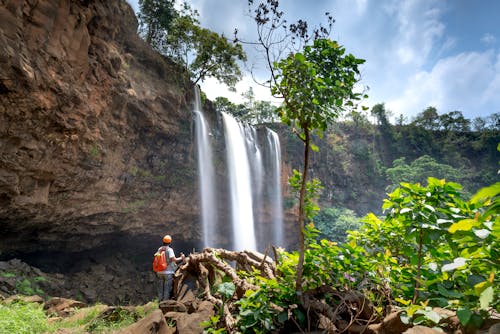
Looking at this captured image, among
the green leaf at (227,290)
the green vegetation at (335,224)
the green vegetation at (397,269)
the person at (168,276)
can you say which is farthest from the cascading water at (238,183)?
the green vegetation at (397,269)

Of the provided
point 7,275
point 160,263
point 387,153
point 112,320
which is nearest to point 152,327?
point 112,320

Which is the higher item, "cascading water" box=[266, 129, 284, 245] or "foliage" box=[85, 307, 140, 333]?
"cascading water" box=[266, 129, 284, 245]

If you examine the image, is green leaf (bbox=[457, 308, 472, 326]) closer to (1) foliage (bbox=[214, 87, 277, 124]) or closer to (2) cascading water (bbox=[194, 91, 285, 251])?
(2) cascading water (bbox=[194, 91, 285, 251])

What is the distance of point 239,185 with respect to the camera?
840 inches

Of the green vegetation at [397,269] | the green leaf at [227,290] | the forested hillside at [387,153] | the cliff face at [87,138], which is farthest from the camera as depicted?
the forested hillside at [387,153]

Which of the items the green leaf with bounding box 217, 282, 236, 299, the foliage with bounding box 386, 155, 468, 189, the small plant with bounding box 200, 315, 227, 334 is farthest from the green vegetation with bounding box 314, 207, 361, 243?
the small plant with bounding box 200, 315, 227, 334

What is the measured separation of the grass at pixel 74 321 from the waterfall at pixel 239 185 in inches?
606

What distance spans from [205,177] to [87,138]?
27.7 ft

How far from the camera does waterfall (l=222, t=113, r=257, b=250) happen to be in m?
20.5

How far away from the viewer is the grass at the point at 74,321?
414 cm

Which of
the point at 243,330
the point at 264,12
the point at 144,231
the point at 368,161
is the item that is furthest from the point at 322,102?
the point at 368,161

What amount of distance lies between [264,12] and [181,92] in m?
13.5

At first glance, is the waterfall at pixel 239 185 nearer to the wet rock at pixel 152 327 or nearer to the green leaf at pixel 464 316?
the wet rock at pixel 152 327

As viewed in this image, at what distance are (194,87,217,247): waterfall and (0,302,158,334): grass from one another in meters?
12.8
